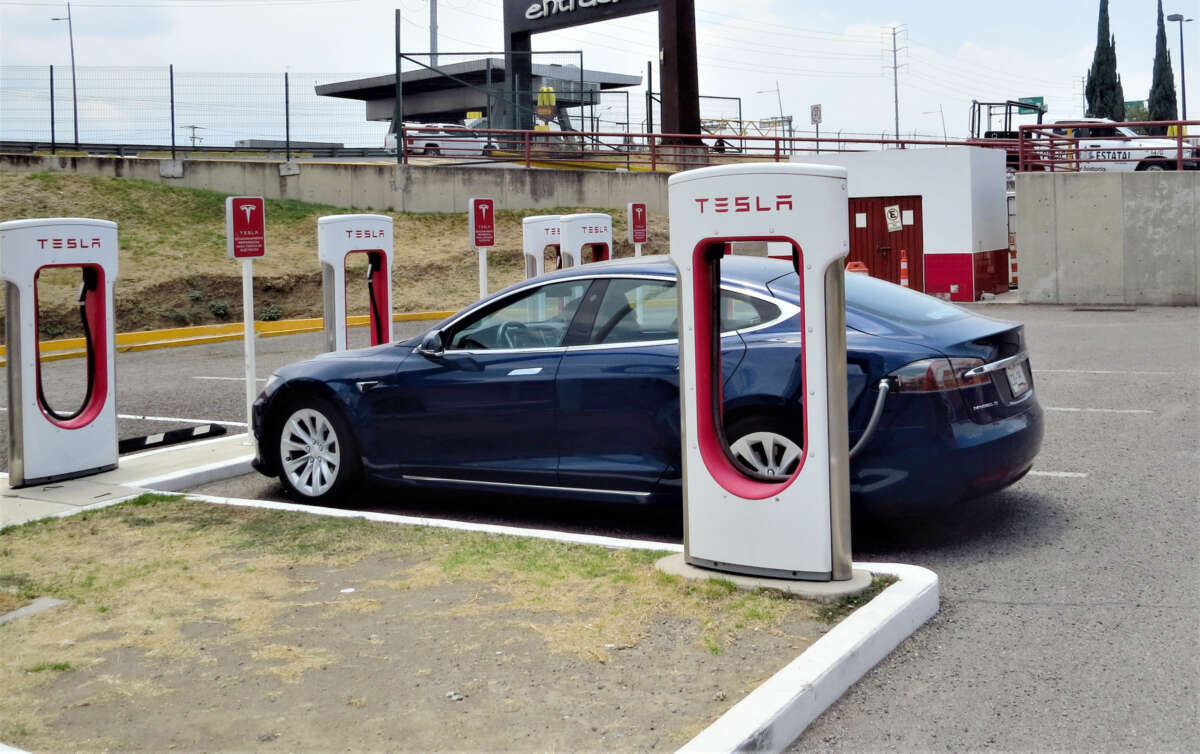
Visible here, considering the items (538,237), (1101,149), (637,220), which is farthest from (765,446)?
(1101,149)

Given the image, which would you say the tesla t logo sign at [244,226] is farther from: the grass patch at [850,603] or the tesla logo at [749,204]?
the grass patch at [850,603]

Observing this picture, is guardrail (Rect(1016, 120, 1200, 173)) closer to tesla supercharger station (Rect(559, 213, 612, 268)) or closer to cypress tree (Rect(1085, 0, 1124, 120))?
tesla supercharger station (Rect(559, 213, 612, 268))

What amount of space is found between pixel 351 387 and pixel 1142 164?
86.2ft

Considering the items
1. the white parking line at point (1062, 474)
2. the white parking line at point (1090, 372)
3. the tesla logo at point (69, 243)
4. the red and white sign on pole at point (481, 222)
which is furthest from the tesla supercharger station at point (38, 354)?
the white parking line at point (1090, 372)

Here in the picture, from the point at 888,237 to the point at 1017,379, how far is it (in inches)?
759

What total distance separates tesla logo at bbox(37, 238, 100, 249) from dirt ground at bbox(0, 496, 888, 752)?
2609 millimetres

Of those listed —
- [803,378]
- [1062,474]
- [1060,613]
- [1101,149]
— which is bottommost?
[1060,613]

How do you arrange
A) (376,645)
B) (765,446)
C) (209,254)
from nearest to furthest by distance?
(376,645) → (765,446) → (209,254)

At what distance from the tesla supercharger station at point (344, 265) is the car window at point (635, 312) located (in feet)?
11.8

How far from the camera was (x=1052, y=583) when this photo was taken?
5.83 m

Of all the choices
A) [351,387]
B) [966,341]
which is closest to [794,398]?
[966,341]

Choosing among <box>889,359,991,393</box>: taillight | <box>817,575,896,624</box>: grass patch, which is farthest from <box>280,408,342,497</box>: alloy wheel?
<box>817,575,896,624</box>: grass patch

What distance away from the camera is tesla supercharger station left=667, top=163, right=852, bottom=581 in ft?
17.4

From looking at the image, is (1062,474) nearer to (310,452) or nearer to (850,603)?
(850,603)
